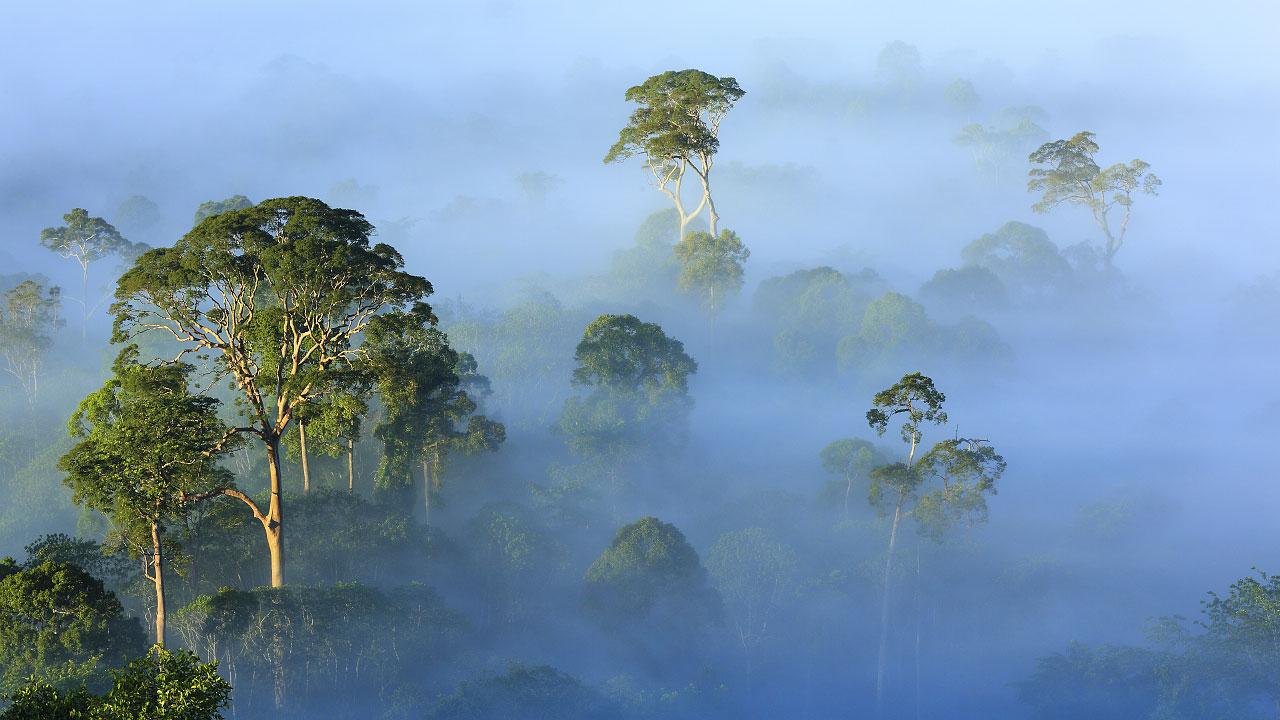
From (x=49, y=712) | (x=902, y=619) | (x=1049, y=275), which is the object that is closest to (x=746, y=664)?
(x=902, y=619)

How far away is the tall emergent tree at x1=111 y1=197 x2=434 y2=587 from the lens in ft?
110

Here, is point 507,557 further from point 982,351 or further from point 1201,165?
point 1201,165

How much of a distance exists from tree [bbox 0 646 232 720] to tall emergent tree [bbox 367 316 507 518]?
61.7 ft

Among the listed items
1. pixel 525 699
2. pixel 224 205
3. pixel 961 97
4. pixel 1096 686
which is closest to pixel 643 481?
pixel 525 699

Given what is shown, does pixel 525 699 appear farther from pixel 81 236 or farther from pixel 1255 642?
pixel 81 236

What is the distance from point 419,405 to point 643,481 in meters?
15.1

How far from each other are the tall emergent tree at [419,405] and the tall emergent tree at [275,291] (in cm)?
126

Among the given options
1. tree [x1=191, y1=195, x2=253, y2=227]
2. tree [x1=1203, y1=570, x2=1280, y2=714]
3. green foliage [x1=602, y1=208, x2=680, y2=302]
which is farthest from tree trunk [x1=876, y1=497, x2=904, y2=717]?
tree [x1=191, y1=195, x2=253, y2=227]

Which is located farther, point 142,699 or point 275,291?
point 275,291

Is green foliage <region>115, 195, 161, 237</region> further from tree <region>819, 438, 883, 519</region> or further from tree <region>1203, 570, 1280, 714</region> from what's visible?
tree <region>1203, 570, 1280, 714</region>

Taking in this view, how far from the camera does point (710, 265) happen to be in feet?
222

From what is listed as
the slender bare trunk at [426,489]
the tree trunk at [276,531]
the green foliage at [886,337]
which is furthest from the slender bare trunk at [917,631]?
the tree trunk at [276,531]

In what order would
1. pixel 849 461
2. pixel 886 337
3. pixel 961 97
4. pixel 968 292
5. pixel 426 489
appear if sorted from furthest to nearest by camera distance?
pixel 961 97
pixel 968 292
pixel 886 337
pixel 849 461
pixel 426 489

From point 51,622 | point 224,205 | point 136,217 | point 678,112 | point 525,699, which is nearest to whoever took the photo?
point 51,622
